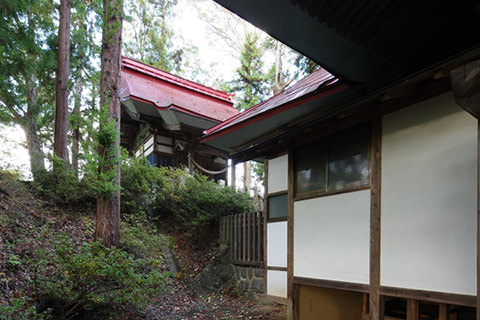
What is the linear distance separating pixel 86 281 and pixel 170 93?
926 centimetres

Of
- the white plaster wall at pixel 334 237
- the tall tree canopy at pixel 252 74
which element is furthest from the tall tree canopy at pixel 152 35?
the white plaster wall at pixel 334 237

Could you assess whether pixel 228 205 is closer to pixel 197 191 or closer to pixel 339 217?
pixel 197 191

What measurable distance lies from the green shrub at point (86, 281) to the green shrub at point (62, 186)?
3.49 metres

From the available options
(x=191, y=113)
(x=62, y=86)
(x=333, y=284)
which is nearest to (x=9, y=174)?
(x=62, y=86)

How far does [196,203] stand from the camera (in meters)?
9.28

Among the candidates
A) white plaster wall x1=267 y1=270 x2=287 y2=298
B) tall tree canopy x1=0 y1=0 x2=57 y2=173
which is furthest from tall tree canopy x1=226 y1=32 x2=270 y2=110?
white plaster wall x1=267 y1=270 x2=287 y2=298

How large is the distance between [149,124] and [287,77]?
7273 millimetres

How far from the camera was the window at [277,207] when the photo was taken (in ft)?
19.2

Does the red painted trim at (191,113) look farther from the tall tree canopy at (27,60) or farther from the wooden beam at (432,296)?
the wooden beam at (432,296)

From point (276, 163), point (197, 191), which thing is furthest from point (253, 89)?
point (276, 163)

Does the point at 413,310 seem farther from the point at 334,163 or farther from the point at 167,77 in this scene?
the point at 167,77

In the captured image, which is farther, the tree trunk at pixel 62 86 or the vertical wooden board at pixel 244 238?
the tree trunk at pixel 62 86

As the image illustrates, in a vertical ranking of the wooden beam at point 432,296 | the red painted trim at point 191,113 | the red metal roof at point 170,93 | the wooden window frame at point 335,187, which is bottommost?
the wooden beam at point 432,296

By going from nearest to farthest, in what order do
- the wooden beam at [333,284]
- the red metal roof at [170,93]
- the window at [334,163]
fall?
1. the wooden beam at [333,284]
2. the window at [334,163]
3. the red metal roof at [170,93]
